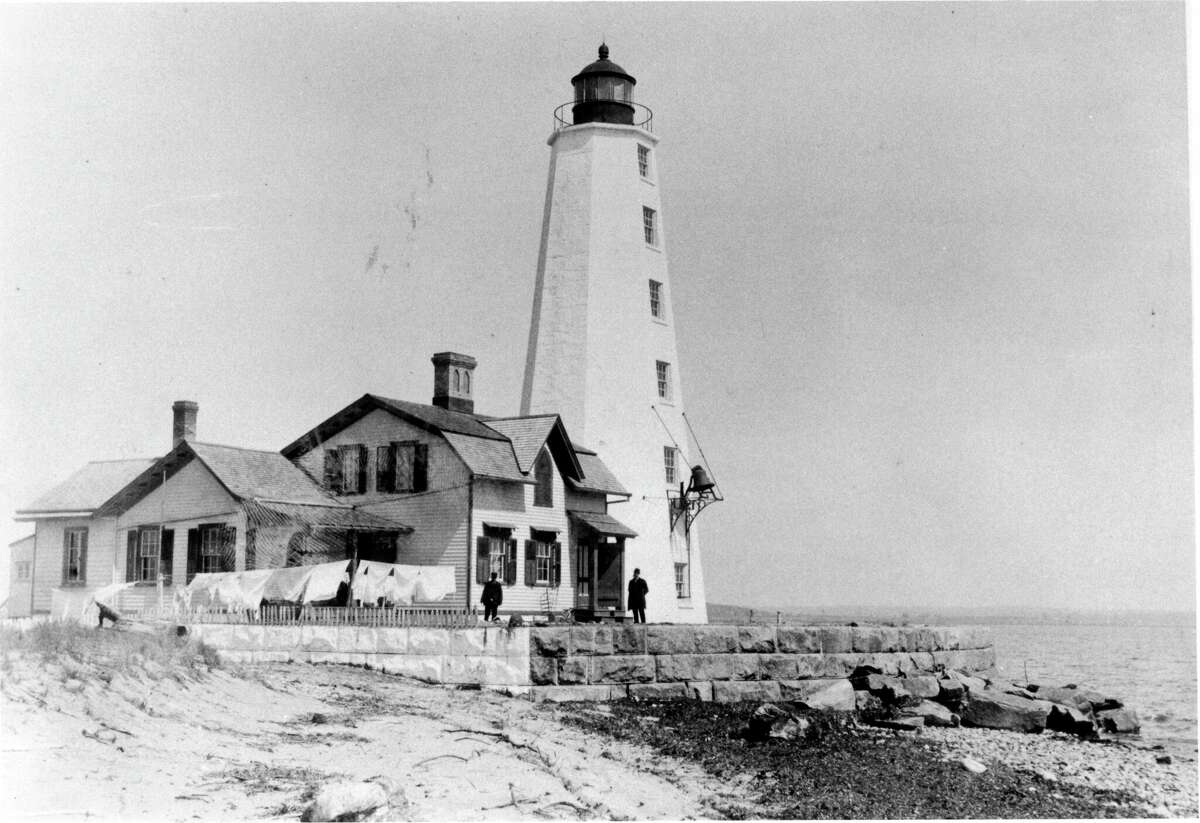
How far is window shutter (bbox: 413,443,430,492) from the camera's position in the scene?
1115 inches

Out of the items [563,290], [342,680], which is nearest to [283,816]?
[342,680]

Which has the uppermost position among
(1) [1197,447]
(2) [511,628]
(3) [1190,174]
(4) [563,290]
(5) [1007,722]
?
(4) [563,290]

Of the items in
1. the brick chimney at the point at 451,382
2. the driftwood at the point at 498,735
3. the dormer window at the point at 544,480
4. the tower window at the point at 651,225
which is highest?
the tower window at the point at 651,225

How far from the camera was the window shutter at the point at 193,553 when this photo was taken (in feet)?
88.3

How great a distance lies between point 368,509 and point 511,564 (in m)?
3.81

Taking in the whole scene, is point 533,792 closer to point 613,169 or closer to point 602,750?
point 602,750

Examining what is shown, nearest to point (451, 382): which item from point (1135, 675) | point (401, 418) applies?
point (401, 418)

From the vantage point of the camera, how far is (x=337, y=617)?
22.1 m

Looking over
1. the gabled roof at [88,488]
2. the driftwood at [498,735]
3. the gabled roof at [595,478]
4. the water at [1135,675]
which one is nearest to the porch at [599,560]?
the gabled roof at [595,478]

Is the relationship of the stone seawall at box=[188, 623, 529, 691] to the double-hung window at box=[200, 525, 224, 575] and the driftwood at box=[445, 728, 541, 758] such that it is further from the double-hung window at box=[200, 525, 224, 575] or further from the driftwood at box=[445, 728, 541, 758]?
the double-hung window at box=[200, 525, 224, 575]

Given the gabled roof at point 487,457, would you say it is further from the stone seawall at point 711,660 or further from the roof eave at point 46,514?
the roof eave at point 46,514

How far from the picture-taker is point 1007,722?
21.5m

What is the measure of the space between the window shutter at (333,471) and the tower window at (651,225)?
10425 millimetres

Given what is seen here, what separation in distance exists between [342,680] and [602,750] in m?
4.96
